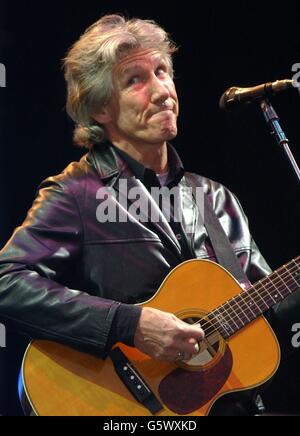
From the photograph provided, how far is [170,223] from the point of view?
3.23m

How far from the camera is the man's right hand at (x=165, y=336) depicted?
2.76 metres

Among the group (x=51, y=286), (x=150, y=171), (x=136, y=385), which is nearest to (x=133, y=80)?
(x=150, y=171)

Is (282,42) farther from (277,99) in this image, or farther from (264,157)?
(264,157)

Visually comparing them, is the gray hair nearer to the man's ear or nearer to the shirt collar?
the man's ear

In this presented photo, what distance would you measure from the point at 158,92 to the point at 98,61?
0.31 m

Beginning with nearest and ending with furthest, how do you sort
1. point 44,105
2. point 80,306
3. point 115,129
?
point 80,306 → point 115,129 → point 44,105

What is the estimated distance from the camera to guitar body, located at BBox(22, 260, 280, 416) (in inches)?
108

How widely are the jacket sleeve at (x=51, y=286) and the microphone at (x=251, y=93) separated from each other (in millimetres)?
738

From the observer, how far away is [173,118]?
327 cm

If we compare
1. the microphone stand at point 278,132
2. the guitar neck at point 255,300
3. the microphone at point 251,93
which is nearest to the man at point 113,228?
the guitar neck at point 255,300

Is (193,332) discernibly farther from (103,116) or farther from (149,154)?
(103,116)

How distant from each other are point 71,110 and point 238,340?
1345 millimetres

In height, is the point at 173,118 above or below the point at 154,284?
above
